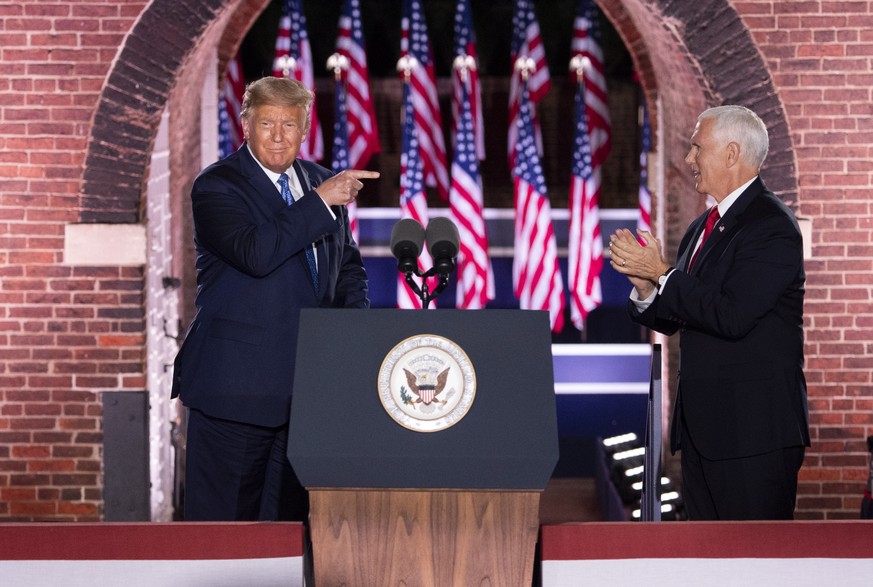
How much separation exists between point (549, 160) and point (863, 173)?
26.8ft

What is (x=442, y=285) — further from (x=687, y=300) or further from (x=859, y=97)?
(x=859, y=97)

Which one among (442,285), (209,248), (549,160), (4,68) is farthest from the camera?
(549,160)

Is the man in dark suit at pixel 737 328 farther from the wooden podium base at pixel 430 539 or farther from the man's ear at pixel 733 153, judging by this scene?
the wooden podium base at pixel 430 539

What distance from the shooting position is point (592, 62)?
894 cm

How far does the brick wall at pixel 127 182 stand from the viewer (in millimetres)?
5547

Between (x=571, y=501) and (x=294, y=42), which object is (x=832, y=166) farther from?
(x=294, y=42)

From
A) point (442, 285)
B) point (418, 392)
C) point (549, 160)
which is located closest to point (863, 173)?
point (442, 285)

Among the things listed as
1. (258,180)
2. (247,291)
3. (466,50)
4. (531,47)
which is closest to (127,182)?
(258,180)

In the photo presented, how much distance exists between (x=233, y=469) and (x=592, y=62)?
255 inches

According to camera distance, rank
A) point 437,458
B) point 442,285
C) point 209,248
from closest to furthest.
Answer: point 437,458
point 442,285
point 209,248

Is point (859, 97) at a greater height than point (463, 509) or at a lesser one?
greater

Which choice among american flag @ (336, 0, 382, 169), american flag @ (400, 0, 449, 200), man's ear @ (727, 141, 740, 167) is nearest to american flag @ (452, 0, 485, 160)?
american flag @ (400, 0, 449, 200)

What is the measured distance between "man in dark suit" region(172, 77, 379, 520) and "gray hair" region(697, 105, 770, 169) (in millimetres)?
1033

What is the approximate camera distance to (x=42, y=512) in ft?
18.7
